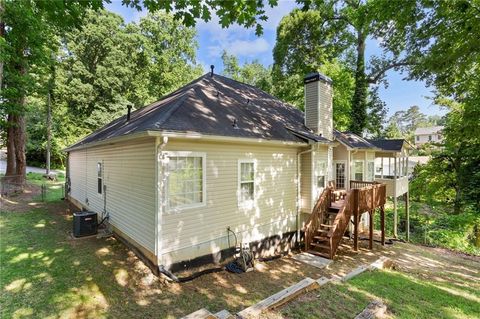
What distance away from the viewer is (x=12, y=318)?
13.9ft

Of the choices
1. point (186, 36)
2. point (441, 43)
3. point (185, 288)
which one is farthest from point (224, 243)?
point (186, 36)

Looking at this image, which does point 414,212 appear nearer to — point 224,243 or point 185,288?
point 224,243

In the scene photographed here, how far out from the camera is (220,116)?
7621 mm

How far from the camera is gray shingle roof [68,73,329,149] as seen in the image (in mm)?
6387

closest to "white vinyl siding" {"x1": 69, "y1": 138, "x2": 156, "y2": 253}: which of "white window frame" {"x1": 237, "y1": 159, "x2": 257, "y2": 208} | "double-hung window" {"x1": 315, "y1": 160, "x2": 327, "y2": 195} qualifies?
"white window frame" {"x1": 237, "y1": 159, "x2": 257, "y2": 208}

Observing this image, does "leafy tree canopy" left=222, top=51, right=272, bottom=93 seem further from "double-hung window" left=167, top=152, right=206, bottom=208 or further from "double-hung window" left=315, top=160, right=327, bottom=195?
"double-hung window" left=167, top=152, right=206, bottom=208

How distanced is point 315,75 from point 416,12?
12.1 ft

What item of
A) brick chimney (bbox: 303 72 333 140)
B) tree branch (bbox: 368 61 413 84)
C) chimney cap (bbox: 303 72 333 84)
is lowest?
brick chimney (bbox: 303 72 333 140)

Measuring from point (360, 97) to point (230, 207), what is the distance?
1758 centimetres

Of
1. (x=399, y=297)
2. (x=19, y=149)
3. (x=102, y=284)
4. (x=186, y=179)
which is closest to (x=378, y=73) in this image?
(x=399, y=297)

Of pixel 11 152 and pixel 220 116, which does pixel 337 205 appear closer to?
pixel 220 116

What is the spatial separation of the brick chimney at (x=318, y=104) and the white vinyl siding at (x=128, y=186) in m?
6.84

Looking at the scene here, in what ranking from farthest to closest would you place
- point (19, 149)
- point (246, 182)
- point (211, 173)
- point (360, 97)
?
1. point (360, 97)
2. point (19, 149)
3. point (246, 182)
4. point (211, 173)

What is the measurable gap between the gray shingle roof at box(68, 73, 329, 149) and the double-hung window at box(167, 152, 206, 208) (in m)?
0.75
